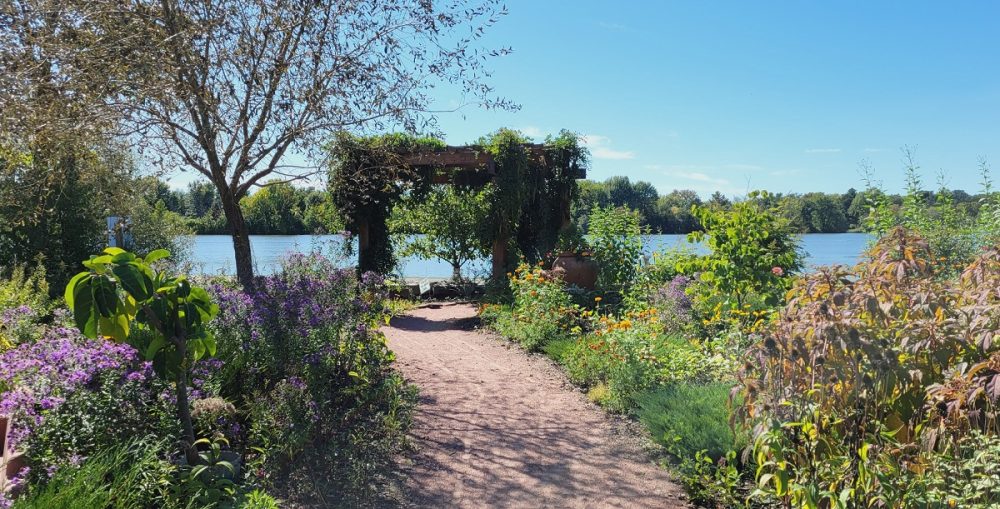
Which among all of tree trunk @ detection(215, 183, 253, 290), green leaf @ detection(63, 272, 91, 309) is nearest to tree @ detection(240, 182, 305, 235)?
tree trunk @ detection(215, 183, 253, 290)

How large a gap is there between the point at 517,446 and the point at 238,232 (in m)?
3.87

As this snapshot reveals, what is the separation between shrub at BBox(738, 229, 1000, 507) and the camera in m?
2.32

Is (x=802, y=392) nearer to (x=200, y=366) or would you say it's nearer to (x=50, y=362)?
(x=200, y=366)

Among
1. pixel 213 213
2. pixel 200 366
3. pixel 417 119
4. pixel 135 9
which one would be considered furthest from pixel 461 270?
pixel 200 366

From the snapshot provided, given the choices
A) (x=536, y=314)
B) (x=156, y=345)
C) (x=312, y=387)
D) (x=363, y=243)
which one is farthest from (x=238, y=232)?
(x=363, y=243)

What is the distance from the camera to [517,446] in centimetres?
420

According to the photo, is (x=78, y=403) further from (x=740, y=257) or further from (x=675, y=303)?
(x=675, y=303)

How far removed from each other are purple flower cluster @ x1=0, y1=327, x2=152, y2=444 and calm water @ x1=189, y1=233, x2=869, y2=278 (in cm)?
312

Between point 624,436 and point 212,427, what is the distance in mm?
2590

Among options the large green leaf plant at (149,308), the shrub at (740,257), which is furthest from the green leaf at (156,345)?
the shrub at (740,257)

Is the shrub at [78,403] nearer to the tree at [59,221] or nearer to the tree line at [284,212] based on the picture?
the tree line at [284,212]

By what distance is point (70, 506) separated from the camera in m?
2.18

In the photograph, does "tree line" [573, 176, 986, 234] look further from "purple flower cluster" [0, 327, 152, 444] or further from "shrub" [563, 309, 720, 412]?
"purple flower cluster" [0, 327, 152, 444]

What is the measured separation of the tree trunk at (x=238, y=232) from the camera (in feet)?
20.6
